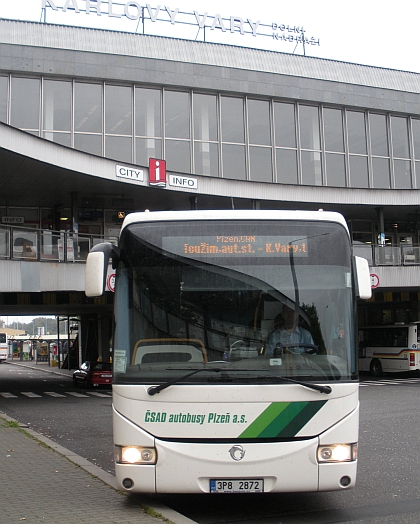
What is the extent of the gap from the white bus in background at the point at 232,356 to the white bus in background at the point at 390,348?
90.9ft

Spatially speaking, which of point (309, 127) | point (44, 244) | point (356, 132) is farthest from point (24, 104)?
point (356, 132)

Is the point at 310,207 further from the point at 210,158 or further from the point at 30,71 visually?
the point at 30,71

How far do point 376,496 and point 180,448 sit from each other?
2727 mm

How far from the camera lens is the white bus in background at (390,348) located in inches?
1312

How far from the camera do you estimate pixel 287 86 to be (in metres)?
34.5

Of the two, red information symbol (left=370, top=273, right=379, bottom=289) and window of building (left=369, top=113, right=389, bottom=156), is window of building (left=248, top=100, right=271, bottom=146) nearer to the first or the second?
window of building (left=369, top=113, right=389, bottom=156)

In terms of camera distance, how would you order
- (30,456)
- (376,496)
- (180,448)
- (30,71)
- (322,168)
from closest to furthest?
(180,448) < (376,496) < (30,456) < (30,71) < (322,168)

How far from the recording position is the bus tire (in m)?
35.5

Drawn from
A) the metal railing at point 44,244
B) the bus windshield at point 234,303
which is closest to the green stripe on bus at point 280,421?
the bus windshield at point 234,303

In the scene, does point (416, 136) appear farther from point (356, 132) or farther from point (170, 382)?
point (170, 382)

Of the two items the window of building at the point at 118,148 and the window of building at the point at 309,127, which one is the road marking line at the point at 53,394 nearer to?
the window of building at the point at 118,148

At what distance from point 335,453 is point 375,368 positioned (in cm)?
3057

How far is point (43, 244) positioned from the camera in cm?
2145

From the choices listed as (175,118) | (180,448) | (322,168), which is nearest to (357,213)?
(322,168)
